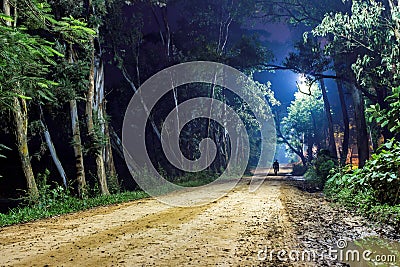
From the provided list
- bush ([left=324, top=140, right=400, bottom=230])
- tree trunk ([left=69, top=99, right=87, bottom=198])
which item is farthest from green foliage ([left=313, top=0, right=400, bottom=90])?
tree trunk ([left=69, top=99, right=87, bottom=198])

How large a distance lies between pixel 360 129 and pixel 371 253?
44.7 feet

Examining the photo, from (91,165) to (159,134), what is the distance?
514 centimetres

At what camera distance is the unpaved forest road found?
3.83 meters

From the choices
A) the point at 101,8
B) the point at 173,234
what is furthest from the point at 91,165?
the point at 173,234

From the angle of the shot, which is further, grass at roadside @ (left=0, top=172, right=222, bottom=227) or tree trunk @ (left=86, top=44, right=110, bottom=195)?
tree trunk @ (left=86, top=44, right=110, bottom=195)

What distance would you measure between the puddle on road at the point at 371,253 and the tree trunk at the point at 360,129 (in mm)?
12101

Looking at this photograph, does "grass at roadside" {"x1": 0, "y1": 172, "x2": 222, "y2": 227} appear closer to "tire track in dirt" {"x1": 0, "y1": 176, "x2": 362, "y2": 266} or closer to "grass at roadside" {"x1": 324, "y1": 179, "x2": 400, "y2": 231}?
"tire track in dirt" {"x1": 0, "y1": 176, "x2": 362, "y2": 266}

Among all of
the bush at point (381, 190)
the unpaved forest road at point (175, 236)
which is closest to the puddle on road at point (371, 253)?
the unpaved forest road at point (175, 236)

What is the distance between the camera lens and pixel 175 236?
500cm

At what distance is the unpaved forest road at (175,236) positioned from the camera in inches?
151

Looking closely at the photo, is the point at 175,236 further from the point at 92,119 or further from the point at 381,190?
the point at 92,119

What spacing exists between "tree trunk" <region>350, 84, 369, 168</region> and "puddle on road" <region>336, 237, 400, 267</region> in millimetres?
12101

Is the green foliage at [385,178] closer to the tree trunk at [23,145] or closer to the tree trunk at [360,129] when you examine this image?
the tree trunk at [360,129]

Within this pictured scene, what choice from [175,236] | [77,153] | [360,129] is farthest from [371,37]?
[77,153]
